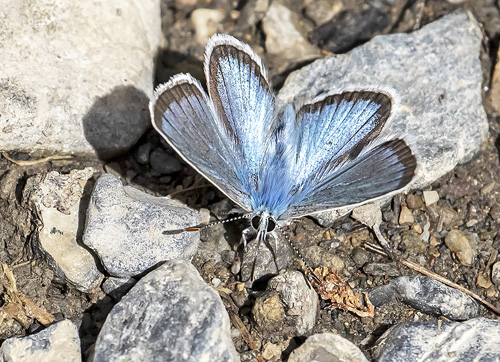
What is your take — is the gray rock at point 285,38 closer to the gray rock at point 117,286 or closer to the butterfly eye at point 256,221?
the butterfly eye at point 256,221

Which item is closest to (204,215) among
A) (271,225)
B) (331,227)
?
(271,225)

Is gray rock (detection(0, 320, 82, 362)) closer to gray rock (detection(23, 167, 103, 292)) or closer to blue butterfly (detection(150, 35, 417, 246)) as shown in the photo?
gray rock (detection(23, 167, 103, 292))

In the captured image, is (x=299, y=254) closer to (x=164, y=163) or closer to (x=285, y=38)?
(x=164, y=163)

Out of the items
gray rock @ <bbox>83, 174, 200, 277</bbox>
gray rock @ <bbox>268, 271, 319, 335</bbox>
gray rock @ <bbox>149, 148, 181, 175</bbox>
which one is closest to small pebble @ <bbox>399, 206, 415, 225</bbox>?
gray rock @ <bbox>268, 271, 319, 335</bbox>

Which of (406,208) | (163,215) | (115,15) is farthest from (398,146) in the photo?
(115,15)

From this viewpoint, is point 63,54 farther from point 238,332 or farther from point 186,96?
point 238,332

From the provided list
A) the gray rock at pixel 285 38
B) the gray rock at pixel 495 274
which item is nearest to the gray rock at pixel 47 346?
the gray rock at pixel 495 274
